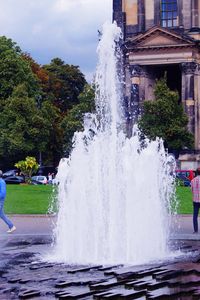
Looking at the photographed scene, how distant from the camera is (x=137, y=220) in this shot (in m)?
16.0

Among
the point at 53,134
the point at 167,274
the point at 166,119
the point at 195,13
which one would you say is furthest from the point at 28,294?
the point at 53,134

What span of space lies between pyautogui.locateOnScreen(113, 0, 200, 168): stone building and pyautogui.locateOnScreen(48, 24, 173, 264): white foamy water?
46128 mm

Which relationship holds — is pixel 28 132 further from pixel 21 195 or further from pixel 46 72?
pixel 21 195

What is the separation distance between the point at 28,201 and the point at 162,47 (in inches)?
1362

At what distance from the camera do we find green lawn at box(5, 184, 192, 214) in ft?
96.4

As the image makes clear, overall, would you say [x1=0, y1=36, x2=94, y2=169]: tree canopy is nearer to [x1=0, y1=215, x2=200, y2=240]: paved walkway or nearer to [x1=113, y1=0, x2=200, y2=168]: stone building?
[x1=113, y1=0, x2=200, y2=168]: stone building

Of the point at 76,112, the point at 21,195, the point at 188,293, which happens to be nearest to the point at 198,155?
the point at 76,112

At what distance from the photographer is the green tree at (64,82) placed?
89.0 meters

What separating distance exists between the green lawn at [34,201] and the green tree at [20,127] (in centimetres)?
2365

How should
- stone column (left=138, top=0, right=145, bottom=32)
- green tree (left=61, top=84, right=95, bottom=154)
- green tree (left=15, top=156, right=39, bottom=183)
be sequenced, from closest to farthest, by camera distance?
green tree (left=15, top=156, right=39, bottom=183), green tree (left=61, top=84, right=95, bottom=154), stone column (left=138, top=0, right=145, bottom=32)

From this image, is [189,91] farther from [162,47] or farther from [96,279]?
[96,279]

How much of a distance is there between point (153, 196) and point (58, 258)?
8.93 feet

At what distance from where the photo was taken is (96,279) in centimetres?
1245

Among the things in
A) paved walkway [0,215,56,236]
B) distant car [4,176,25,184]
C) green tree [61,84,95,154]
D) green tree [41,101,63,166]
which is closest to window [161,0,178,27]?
green tree [61,84,95,154]
